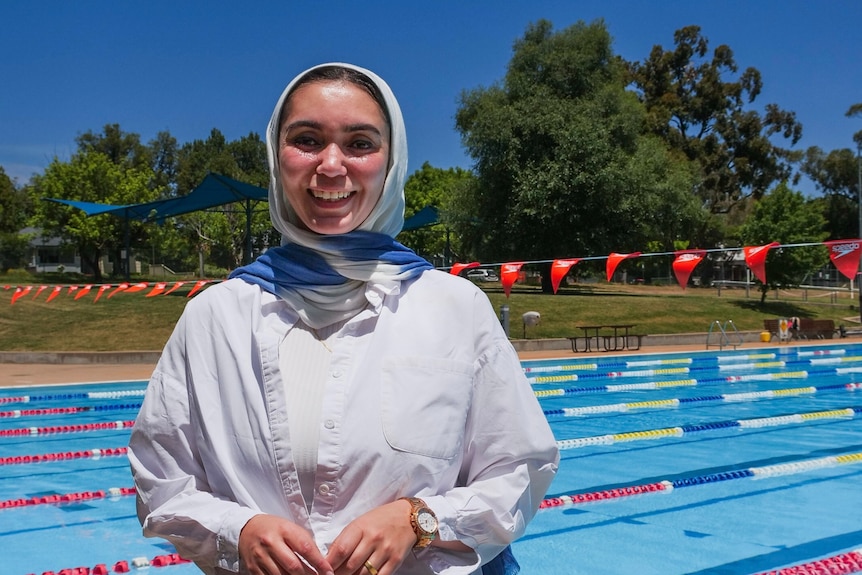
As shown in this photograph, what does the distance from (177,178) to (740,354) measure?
210 ft

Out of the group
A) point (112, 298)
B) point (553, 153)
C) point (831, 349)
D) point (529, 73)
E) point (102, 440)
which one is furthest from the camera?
point (529, 73)

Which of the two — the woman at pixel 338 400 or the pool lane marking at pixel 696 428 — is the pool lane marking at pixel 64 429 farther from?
the woman at pixel 338 400

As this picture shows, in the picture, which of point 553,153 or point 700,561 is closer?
point 700,561

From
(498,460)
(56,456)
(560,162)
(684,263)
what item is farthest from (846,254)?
(560,162)

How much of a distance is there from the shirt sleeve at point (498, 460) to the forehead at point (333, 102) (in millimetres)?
514

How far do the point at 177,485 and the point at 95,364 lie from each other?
15.3 m

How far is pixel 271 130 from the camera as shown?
64.7 inches

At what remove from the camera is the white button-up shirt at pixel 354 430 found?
1.42m

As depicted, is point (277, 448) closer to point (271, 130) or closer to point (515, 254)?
point (271, 130)

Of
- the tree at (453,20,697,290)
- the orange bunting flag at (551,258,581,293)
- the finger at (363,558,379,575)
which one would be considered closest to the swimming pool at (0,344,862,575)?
the orange bunting flag at (551,258,581,293)

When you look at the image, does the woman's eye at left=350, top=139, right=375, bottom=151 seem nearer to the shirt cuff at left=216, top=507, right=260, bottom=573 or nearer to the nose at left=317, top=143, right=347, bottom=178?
the nose at left=317, top=143, right=347, bottom=178

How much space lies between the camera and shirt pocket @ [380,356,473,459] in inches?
56.3

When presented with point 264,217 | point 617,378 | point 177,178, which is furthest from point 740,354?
point 177,178

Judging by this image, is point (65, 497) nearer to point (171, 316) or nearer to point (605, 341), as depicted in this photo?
point (171, 316)
